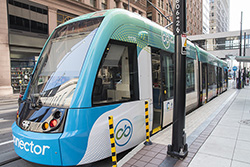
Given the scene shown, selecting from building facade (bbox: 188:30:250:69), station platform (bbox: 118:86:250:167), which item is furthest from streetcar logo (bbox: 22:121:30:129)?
building facade (bbox: 188:30:250:69)

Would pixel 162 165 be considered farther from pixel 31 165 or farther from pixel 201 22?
pixel 201 22

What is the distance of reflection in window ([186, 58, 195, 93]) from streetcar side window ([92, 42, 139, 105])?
14.7 ft

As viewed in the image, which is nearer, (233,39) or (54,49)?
(54,49)

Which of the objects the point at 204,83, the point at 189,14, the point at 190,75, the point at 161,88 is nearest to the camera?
the point at 161,88

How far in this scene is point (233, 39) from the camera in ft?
145

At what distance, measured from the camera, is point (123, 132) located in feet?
12.5

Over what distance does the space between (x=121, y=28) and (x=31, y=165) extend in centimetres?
325

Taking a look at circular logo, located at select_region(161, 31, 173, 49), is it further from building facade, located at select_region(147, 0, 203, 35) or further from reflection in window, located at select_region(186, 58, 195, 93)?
building facade, located at select_region(147, 0, 203, 35)

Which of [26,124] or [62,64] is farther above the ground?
[62,64]

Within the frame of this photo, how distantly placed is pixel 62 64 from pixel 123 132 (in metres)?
1.77

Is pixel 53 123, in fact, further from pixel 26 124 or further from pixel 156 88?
pixel 156 88

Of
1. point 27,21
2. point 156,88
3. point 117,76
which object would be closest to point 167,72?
point 156,88

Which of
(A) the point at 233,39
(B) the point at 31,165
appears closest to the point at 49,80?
(B) the point at 31,165

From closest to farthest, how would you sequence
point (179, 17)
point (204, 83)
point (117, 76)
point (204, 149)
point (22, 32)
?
point (179, 17) → point (117, 76) → point (204, 149) → point (204, 83) → point (22, 32)
